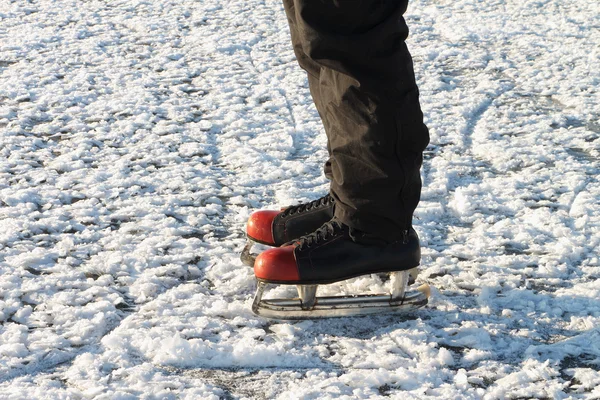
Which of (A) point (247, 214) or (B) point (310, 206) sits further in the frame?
(A) point (247, 214)

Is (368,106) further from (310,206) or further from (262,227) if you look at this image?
(262,227)

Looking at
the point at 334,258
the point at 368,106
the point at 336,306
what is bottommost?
the point at 336,306

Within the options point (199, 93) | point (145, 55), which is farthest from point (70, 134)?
point (145, 55)

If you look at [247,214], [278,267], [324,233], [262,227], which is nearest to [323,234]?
[324,233]

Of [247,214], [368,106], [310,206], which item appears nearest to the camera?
[368,106]

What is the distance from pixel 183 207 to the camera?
2.50m

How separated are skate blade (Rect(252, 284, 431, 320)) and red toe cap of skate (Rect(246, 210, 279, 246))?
255 millimetres

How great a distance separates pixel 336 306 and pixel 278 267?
177 millimetres

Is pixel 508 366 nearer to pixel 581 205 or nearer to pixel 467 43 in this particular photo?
pixel 581 205

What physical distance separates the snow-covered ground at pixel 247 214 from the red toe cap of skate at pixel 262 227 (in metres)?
0.10

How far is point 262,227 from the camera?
2.13m

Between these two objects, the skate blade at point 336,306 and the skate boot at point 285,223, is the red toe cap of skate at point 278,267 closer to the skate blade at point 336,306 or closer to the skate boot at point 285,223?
the skate blade at point 336,306

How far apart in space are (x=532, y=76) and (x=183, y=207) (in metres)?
2.13

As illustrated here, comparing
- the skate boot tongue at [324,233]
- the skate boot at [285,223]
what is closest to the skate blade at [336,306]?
the skate boot tongue at [324,233]
